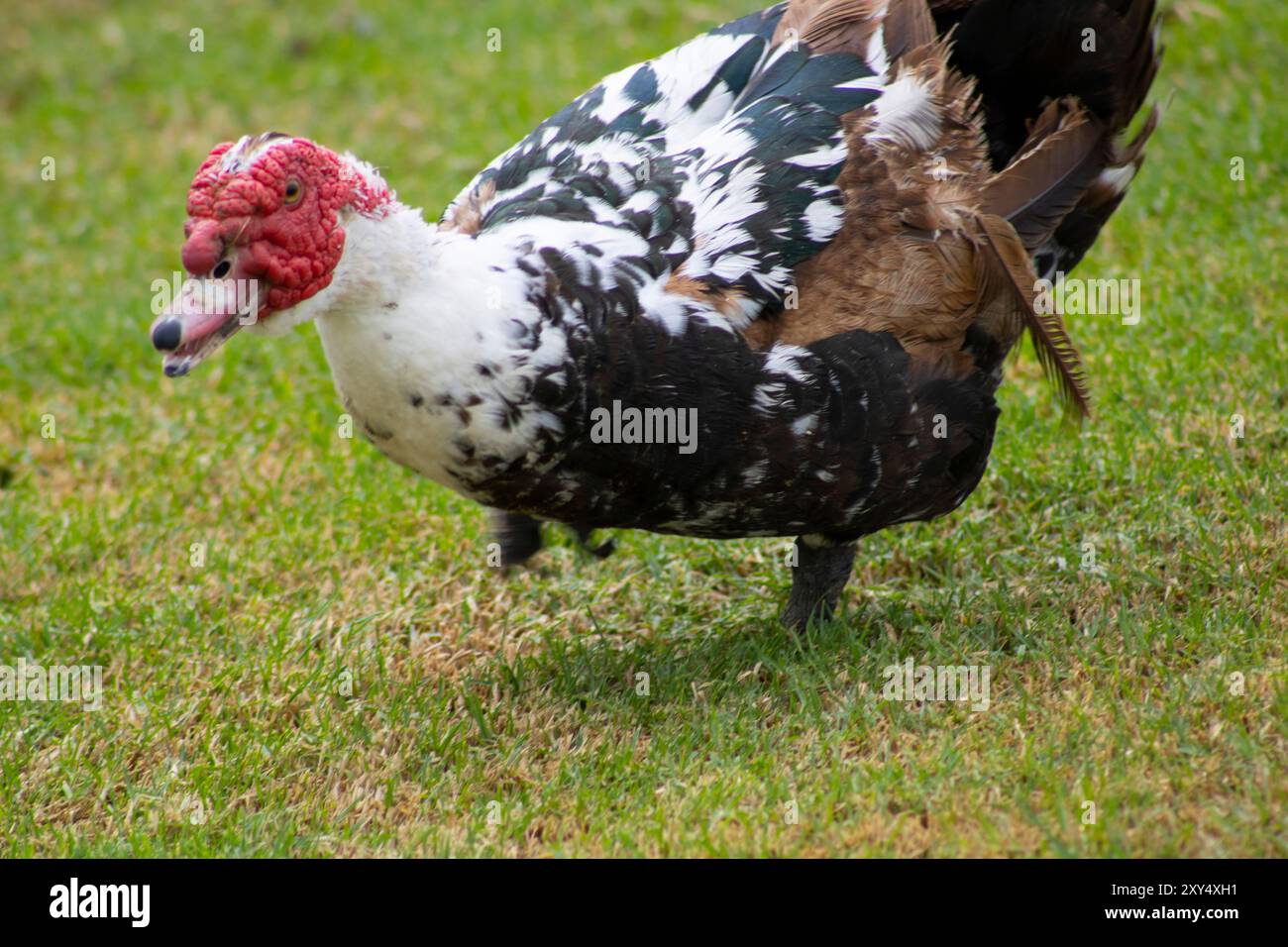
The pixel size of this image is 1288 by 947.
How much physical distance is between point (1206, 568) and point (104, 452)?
134 inches

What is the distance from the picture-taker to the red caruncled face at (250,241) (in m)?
2.43

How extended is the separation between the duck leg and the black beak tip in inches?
62.1

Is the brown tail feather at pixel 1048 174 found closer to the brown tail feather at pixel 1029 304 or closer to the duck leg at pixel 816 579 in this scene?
the brown tail feather at pixel 1029 304

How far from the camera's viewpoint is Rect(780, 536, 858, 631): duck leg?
3396mm

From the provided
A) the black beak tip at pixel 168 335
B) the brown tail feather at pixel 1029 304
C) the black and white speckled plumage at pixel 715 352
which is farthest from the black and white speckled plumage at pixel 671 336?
the black beak tip at pixel 168 335

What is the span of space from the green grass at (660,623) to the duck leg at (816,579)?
0.18 ft

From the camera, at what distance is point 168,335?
242 cm

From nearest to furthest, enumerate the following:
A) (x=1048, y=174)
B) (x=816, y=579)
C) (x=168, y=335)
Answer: (x=168, y=335) → (x=1048, y=174) → (x=816, y=579)

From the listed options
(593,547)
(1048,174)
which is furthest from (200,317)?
(1048,174)

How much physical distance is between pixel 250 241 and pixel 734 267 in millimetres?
962

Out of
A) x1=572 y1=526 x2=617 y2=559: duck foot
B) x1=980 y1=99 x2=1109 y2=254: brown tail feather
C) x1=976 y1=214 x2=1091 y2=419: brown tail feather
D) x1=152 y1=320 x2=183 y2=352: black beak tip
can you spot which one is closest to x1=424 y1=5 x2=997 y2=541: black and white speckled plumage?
x1=976 y1=214 x2=1091 y2=419: brown tail feather

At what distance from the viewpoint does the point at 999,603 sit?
11.1 feet

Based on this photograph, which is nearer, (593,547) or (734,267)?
(734,267)

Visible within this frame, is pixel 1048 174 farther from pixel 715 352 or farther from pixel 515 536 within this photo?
pixel 515 536
